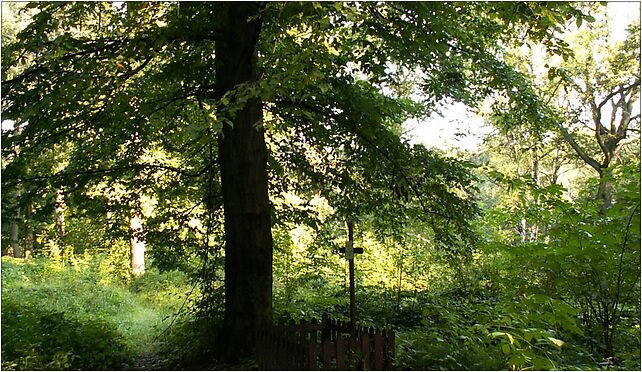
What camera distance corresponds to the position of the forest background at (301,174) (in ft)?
14.6

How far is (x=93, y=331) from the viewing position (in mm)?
6773

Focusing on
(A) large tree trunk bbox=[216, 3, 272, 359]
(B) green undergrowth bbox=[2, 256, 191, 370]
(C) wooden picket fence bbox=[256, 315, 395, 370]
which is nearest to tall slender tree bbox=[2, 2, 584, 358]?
(A) large tree trunk bbox=[216, 3, 272, 359]

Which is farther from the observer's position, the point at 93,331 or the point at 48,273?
the point at 48,273

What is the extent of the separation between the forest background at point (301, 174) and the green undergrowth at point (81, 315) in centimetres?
5

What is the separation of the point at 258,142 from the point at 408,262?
456 cm

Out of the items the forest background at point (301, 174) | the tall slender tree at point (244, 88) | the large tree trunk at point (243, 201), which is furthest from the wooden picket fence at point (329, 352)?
the tall slender tree at point (244, 88)

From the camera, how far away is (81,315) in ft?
32.9

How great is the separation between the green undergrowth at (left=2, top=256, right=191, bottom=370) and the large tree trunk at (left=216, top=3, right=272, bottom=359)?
176 centimetres

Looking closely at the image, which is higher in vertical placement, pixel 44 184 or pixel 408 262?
pixel 44 184

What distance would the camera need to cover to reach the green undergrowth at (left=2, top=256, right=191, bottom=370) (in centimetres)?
601

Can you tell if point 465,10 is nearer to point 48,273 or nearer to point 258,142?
point 258,142

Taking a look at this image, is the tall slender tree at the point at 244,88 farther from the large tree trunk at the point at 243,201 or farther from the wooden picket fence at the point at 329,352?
the wooden picket fence at the point at 329,352

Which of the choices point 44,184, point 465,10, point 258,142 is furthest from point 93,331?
point 465,10

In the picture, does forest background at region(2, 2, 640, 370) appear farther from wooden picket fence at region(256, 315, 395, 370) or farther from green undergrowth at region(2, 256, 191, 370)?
wooden picket fence at region(256, 315, 395, 370)
